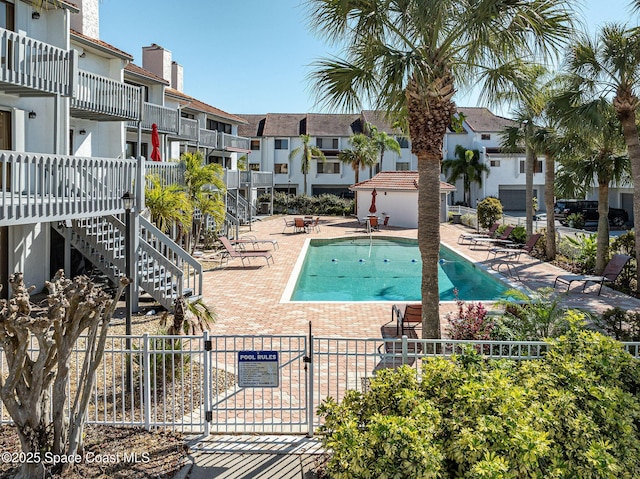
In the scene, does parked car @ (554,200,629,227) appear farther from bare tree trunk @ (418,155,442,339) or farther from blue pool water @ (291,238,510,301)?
bare tree trunk @ (418,155,442,339)

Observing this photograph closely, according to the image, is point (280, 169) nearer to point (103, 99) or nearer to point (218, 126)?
point (218, 126)

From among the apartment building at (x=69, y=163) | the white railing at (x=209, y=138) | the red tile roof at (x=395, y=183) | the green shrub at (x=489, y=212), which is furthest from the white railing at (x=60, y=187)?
the red tile roof at (x=395, y=183)

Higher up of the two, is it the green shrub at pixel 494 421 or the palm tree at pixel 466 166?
the palm tree at pixel 466 166

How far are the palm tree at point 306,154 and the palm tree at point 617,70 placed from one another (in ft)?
117

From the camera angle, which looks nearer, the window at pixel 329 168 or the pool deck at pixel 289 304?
the pool deck at pixel 289 304

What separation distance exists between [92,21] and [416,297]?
15.7 meters

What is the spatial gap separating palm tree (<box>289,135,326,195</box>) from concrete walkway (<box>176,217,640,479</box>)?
21.2m

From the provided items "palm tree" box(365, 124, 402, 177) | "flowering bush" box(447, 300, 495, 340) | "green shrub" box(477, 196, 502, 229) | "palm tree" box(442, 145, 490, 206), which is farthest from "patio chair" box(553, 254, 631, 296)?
"palm tree" box(442, 145, 490, 206)

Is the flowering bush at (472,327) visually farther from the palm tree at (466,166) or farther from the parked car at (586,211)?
the palm tree at (466,166)

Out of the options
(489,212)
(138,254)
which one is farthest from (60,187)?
(489,212)

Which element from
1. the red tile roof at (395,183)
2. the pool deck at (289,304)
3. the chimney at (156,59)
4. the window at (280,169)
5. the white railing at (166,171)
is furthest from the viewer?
the window at (280,169)

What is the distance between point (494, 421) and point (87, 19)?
20.5 m

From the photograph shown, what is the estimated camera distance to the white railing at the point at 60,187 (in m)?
10.3

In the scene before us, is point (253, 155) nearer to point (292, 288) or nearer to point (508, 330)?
point (292, 288)
